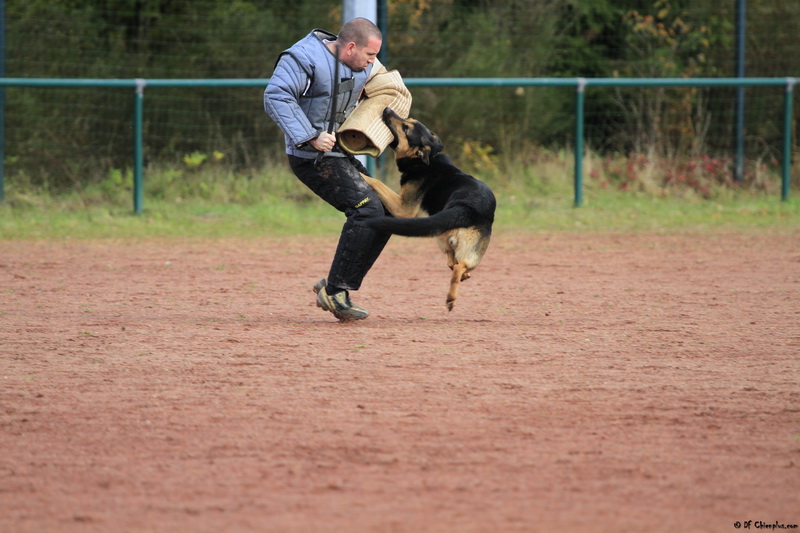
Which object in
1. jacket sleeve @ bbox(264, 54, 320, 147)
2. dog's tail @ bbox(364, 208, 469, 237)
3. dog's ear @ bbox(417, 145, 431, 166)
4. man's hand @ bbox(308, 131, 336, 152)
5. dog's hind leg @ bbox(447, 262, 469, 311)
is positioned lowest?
dog's hind leg @ bbox(447, 262, 469, 311)

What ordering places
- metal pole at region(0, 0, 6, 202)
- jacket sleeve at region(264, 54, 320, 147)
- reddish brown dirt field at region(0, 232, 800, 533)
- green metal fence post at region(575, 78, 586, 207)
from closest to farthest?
reddish brown dirt field at region(0, 232, 800, 533) < jacket sleeve at region(264, 54, 320, 147) < metal pole at region(0, 0, 6, 202) < green metal fence post at region(575, 78, 586, 207)

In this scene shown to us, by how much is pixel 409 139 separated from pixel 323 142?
70cm

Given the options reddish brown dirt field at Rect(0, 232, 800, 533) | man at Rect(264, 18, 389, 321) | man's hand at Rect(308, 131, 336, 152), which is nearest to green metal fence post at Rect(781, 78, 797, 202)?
reddish brown dirt field at Rect(0, 232, 800, 533)

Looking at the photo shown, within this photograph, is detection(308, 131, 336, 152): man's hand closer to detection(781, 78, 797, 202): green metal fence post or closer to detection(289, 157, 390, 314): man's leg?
detection(289, 157, 390, 314): man's leg

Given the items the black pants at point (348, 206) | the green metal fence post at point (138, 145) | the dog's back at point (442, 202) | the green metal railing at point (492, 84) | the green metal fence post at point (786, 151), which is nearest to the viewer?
the dog's back at point (442, 202)

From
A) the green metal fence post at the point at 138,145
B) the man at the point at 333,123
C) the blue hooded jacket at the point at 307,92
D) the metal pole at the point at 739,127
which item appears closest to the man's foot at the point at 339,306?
the man at the point at 333,123

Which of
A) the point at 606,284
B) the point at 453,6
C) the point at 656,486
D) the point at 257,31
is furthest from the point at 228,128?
the point at 656,486

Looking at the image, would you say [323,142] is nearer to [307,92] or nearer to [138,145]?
[307,92]

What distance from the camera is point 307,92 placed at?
5824mm

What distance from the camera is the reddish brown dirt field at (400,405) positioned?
3.03 m

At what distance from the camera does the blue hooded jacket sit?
18.5 feet

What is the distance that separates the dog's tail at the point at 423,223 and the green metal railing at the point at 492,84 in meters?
5.09

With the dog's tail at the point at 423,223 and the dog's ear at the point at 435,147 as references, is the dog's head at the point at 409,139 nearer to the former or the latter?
the dog's ear at the point at 435,147

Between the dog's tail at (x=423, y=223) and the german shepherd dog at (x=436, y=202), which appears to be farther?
the german shepherd dog at (x=436, y=202)
